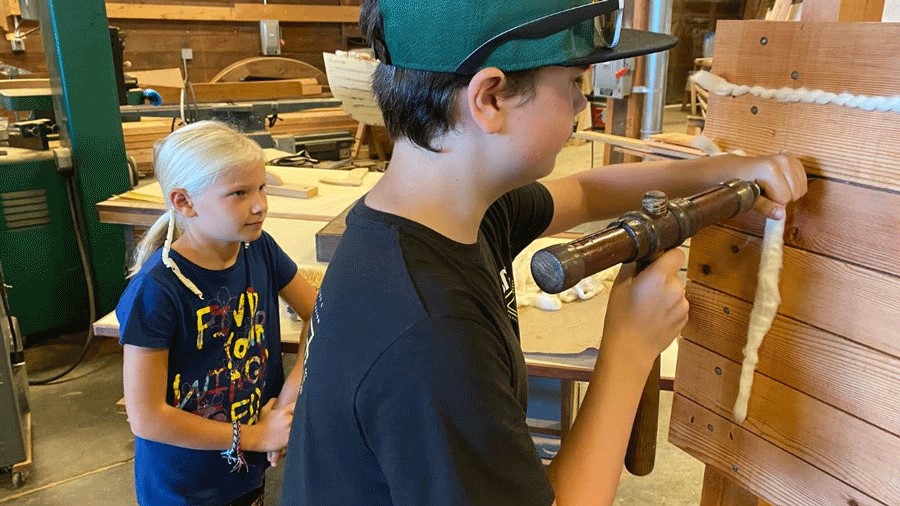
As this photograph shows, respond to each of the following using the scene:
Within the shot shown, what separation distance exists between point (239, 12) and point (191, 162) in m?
6.27

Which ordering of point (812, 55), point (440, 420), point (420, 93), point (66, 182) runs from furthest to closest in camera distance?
point (66, 182) → point (812, 55) → point (420, 93) → point (440, 420)

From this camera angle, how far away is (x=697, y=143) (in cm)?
109

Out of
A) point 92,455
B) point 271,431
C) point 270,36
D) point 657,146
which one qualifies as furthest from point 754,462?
point 270,36

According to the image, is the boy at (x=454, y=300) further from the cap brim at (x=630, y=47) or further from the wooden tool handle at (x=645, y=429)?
the wooden tool handle at (x=645, y=429)

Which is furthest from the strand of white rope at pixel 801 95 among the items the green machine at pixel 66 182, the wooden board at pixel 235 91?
the wooden board at pixel 235 91

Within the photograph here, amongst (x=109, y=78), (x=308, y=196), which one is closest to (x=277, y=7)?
(x=109, y=78)

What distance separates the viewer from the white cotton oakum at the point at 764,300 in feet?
3.26

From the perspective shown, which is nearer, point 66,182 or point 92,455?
point 92,455

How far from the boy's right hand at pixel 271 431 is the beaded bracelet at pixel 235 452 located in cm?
2

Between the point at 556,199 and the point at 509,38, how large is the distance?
62 centimetres

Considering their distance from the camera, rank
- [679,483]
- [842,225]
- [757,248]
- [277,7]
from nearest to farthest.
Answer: [842,225]
[757,248]
[679,483]
[277,7]

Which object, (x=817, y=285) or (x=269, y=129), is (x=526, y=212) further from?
(x=269, y=129)

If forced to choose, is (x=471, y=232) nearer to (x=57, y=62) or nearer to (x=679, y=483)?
(x=679, y=483)

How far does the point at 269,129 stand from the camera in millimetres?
4613
